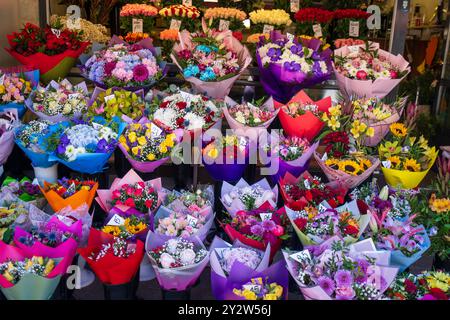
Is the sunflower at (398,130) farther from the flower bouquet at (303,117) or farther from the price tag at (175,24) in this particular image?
the price tag at (175,24)

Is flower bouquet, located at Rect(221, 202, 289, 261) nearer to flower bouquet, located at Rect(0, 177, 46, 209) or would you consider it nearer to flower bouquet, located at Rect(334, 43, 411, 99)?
flower bouquet, located at Rect(0, 177, 46, 209)

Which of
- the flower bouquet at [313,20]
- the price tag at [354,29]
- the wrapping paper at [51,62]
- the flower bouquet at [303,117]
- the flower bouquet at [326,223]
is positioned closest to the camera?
the flower bouquet at [326,223]

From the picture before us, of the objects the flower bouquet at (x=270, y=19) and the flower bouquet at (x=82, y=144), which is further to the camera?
the flower bouquet at (x=270, y=19)

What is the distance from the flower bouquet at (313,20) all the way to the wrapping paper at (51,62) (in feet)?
8.16

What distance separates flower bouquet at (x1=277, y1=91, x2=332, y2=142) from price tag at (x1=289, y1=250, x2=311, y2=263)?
1.32 m

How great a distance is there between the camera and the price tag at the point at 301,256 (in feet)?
7.25

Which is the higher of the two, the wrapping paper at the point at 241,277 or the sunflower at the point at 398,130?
the sunflower at the point at 398,130

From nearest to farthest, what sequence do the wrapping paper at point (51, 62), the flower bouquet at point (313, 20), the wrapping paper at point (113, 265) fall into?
the wrapping paper at point (113, 265) < the wrapping paper at point (51, 62) < the flower bouquet at point (313, 20)

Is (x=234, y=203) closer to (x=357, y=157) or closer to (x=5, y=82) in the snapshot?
(x=357, y=157)

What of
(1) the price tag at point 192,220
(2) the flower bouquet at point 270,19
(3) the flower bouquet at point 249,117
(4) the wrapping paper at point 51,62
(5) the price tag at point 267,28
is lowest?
(1) the price tag at point 192,220

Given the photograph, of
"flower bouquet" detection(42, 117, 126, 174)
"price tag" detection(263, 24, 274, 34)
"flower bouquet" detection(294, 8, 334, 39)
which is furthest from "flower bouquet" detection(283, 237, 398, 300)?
"flower bouquet" detection(294, 8, 334, 39)

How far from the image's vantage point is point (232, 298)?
7.06ft

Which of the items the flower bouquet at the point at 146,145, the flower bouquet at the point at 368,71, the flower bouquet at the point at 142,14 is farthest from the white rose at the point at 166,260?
the flower bouquet at the point at 142,14

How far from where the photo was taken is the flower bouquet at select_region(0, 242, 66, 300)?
84.1 inches
